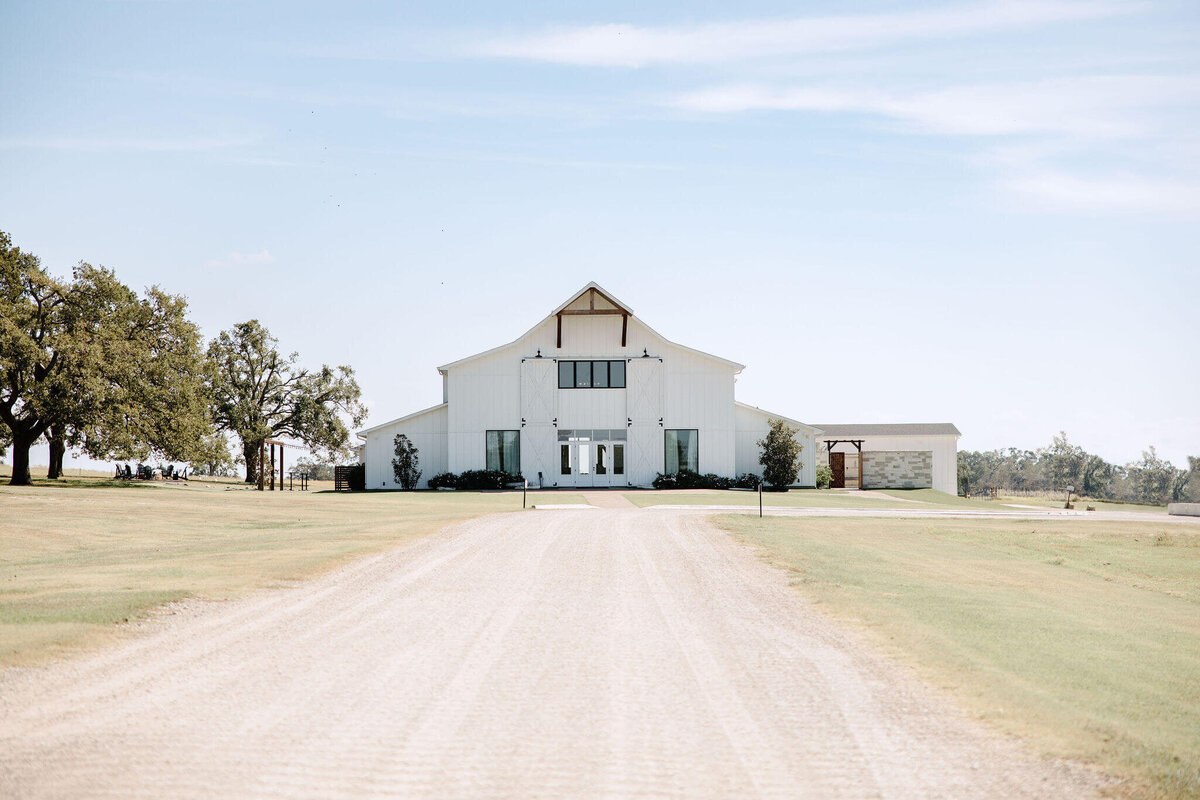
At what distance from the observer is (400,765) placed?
587cm

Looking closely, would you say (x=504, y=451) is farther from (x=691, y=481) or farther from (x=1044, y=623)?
(x=1044, y=623)

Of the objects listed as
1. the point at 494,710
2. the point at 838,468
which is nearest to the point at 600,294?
the point at 838,468

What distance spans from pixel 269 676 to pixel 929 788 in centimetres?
509

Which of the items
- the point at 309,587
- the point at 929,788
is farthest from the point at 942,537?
the point at 929,788

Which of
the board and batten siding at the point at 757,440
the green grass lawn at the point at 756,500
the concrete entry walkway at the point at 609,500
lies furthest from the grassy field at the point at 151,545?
the board and batten siding at the point at 757,440

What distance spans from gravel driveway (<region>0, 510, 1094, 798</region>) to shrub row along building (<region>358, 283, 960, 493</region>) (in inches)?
1344

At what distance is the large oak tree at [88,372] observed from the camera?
38.0m

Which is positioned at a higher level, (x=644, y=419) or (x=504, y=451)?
(x=644, y=419)

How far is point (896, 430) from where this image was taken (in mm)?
61344

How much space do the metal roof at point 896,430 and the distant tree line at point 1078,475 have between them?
21420 millimetres

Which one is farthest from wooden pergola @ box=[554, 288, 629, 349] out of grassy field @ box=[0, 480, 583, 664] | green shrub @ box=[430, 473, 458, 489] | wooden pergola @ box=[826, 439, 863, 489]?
wooden pergola @ box=[826, 439, 863, 489]

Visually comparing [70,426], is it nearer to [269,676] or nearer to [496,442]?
[496,442]

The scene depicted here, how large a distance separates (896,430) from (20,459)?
151 ft

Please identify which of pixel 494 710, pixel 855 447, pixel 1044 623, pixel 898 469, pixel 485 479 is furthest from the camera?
pixel 855 447
